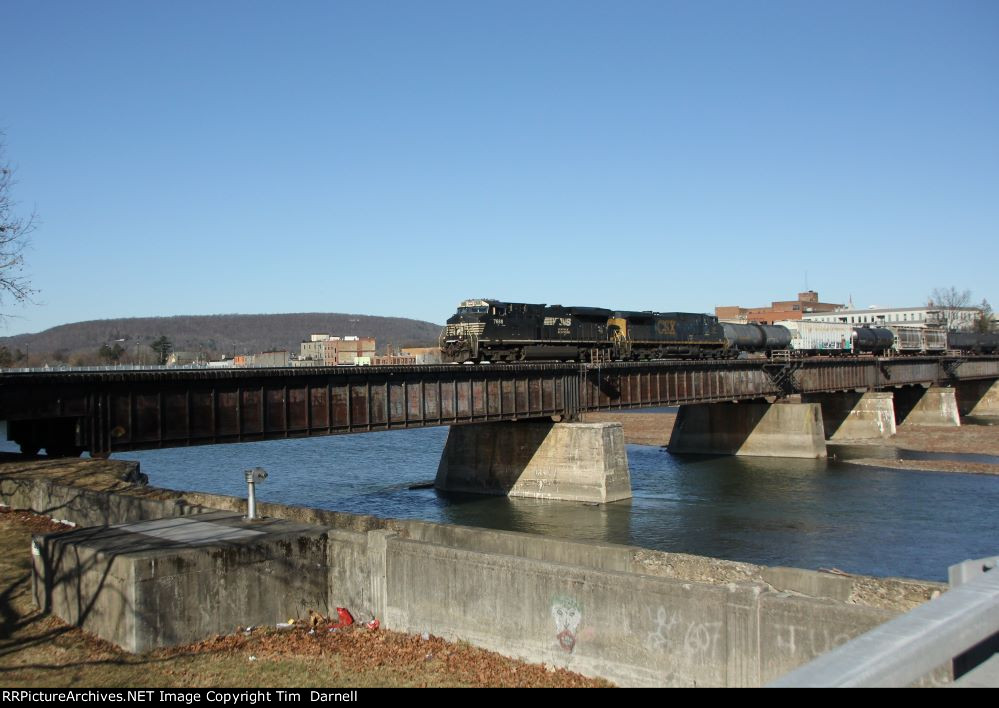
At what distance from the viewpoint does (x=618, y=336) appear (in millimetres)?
55906

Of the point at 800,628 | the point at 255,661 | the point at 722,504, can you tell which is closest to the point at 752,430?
the point at 722,504

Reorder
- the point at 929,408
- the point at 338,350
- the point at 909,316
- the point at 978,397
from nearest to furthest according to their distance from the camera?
the point at 929,408 → the point at 978,397 → the point at 338,350 → the point at 909,316

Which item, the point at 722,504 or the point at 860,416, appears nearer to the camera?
the point at 722,504

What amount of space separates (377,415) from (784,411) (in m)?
38.3

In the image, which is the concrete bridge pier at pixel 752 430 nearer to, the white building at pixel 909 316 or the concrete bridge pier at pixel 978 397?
the concrete bridge pier at pixel 978 397

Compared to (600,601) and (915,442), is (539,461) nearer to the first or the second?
(600,601)

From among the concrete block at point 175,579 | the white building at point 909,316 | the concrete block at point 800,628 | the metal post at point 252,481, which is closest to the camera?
the concrete block at point 800,628

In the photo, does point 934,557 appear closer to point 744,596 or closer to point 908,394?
point 744,596

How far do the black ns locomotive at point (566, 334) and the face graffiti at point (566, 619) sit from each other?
3359 cm

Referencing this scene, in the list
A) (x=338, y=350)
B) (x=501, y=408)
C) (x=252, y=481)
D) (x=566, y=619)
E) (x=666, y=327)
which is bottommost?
(x=566, y=619)

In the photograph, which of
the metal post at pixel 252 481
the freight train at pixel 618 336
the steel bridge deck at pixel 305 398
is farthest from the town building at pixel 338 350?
the metal post at pixel 252 481

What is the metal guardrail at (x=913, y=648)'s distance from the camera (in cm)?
361

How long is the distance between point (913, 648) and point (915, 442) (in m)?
75.3

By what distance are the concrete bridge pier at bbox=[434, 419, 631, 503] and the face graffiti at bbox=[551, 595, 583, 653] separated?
30.6m
